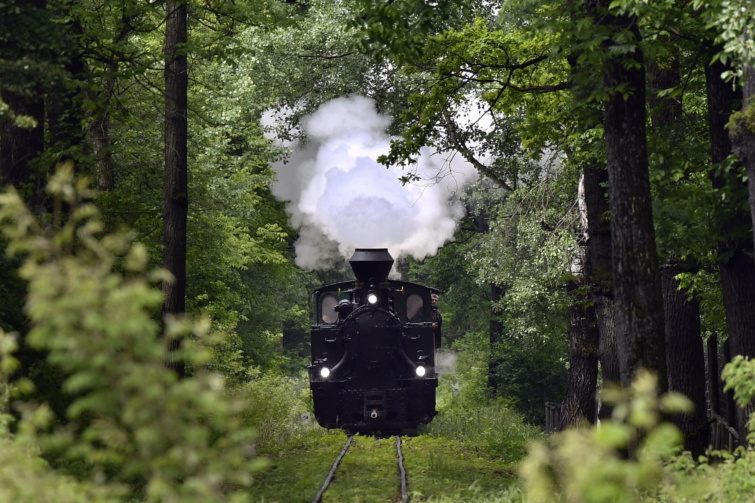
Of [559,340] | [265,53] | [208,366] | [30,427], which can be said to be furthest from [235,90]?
[30,427]

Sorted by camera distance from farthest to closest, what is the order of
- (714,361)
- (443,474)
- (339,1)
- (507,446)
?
(339,1), (507,446), (714,361), (443,474)

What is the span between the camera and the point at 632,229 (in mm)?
9523

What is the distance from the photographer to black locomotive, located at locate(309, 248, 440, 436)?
18750 mm

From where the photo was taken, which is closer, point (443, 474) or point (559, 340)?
point (443, 474)

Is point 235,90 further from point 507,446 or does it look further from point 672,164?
point 672,164

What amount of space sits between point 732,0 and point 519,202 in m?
14.3

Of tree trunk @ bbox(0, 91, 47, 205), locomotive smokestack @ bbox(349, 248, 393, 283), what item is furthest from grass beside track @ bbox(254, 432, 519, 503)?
tree trunk @ bbox(0, 91, 47, 205)

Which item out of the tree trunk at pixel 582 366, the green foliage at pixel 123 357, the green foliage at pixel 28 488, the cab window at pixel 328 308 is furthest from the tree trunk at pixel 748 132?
the cab window at pixel 328 308

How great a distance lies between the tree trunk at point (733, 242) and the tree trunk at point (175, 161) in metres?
7.09

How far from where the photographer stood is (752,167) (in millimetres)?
8094

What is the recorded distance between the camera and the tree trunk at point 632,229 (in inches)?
370

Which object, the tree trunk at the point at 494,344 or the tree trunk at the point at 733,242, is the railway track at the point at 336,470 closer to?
the tree trunk at the point at 733,242

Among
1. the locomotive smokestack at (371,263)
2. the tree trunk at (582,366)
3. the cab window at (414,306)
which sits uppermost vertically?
the locomotive smokestack at (371,263)

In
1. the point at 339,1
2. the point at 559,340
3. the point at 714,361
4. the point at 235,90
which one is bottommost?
the point at 714,361
